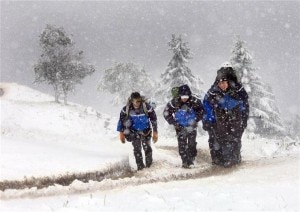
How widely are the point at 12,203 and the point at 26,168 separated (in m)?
3.73

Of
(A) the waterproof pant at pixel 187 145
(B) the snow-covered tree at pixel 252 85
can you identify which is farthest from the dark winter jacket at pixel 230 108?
(B) the snow-covered tree at pixel 252 85

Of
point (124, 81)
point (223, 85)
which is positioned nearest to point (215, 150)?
point (223, 85)

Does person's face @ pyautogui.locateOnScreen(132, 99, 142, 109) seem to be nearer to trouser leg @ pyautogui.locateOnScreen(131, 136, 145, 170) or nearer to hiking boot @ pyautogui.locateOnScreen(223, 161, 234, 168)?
trouser leg @ pyautogui.locateOnScreen(131, 136, 145, 170)

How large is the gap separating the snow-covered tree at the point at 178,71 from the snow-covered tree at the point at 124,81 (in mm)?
19752

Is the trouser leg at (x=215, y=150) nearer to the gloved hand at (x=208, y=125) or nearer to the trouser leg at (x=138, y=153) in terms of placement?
the gloved hand at (x=208, y=125)

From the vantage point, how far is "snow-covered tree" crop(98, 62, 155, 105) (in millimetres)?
59281

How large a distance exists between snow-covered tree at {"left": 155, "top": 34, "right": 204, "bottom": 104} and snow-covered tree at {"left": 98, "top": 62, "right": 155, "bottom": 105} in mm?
19752

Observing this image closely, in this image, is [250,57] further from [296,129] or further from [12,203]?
[296,129]

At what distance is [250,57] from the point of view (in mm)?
35688

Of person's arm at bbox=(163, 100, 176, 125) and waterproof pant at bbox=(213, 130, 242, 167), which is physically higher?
person's arm at bbox=(163, 100, 176, 125)

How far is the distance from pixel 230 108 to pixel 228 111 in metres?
0.09

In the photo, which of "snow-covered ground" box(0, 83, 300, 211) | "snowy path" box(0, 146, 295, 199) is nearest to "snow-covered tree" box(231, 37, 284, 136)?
"snow-covered ground" box(0, 83, 300, 211)

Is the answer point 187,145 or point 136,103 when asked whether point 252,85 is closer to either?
point 187,145

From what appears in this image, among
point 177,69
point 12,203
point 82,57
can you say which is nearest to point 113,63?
point 82,57
